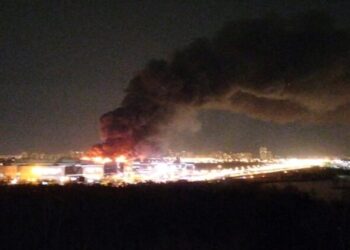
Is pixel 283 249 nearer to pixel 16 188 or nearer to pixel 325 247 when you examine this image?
pixel 325 247

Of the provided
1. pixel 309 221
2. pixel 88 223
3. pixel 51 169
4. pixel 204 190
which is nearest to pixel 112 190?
pixel 204 190

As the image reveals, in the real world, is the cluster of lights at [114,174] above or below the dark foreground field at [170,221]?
above

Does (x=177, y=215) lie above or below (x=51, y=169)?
below

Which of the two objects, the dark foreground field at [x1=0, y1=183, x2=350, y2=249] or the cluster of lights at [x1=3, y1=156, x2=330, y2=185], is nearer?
the dark foreground field at [x1=0, y1=183, x2=350, y2=249]

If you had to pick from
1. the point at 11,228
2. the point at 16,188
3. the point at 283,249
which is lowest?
the point at 283,249

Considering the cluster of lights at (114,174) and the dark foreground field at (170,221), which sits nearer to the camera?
the dark foreground field at (170,221)

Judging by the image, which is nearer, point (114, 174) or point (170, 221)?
point (170, 221)

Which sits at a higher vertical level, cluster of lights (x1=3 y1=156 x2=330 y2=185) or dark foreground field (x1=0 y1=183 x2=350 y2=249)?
cluster of lights (x1=3 y1=156 x2=330 y2=185)

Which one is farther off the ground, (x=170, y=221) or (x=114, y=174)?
(x=114, y=174)
